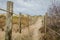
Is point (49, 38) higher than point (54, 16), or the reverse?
point (54, 16)

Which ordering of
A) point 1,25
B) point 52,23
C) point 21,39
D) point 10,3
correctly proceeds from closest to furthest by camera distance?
1. point 10,3
2. point 21,39
3. point 52,23
4. point 1,25

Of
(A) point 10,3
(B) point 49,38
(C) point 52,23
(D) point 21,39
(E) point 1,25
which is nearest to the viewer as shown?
(A) point 10,3

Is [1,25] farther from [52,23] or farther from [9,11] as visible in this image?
[9,11]

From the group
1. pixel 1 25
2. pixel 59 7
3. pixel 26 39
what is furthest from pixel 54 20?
pixel 1 25

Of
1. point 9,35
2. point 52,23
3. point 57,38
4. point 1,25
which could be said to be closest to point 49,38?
point 57,38

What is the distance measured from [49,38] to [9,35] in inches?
303

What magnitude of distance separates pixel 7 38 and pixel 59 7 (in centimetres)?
998

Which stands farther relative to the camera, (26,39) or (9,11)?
(26,39)

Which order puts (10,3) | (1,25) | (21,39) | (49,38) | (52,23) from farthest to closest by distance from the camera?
(1,25)
(52,23)
(49,38)
(21,39)
(10,3)

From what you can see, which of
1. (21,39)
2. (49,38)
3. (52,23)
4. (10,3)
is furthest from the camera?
(52,23)

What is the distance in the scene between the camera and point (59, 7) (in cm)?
1527

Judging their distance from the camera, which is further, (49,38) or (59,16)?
(59,16)

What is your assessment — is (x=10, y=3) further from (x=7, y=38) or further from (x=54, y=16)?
(x=54, y=16)

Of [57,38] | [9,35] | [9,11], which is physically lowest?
[57,38]
